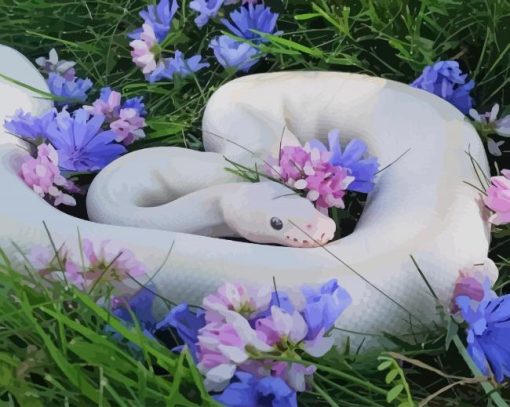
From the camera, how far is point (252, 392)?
1113mm

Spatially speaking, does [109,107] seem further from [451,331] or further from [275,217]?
[451,331]

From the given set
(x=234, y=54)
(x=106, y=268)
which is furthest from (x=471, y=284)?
(x=234, y=54)

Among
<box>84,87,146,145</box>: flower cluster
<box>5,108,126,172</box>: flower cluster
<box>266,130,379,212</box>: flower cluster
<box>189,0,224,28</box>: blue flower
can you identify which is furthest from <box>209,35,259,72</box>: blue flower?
<box>266,130,379,212</box>: flower cluster

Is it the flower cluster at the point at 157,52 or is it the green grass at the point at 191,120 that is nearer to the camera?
the green grass at the point at 191,120

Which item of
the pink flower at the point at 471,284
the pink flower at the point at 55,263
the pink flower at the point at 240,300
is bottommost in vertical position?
the pink flower at the point at 471,284

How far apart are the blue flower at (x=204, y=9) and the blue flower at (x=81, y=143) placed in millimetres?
497

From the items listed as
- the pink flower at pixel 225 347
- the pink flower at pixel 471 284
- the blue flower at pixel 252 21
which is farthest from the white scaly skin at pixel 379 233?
the blue flower at pixel 252 21

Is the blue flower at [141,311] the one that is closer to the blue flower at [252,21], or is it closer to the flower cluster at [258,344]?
the flower cluster at [258,344]

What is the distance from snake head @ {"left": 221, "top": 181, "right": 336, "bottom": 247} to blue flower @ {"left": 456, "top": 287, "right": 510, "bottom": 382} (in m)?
0.31

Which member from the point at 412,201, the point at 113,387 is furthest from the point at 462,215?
the point at 113,387

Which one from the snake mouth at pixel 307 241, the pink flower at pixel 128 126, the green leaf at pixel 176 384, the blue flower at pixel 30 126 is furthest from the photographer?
the pink flower at pixel 128 126

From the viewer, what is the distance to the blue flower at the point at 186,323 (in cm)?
121

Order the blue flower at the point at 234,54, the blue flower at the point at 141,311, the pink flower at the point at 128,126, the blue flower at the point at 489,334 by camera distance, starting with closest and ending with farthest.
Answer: the blue flower at the point at 489,334
the blue flower at the point at 141,311
the pink flower at the point at 128,126
the blue flower at the point at 234,54

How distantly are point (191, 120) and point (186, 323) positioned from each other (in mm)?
843
